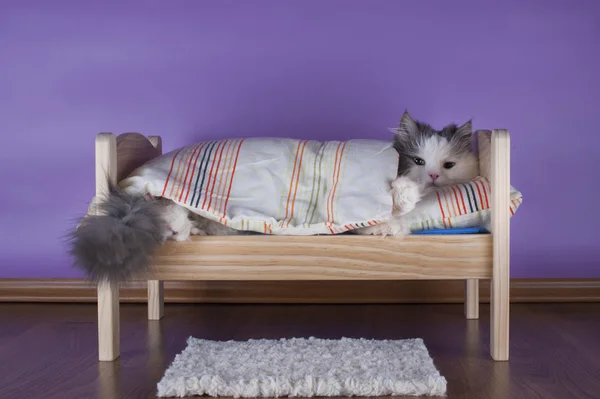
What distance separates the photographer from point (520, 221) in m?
Answer: 2.85

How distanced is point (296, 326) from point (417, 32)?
1.23 m

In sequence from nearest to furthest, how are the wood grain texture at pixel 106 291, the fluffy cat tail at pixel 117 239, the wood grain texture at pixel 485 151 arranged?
the fluffy cat tail at pixel 117 239 < the wood grain texture at pixel 106 291 < the wood grain texture at pixel 485 151

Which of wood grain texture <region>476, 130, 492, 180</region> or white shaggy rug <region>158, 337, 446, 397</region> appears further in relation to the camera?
wood grain texture <region>476, 130, 492, 180</region>

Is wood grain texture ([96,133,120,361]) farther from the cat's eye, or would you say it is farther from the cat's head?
the cat's eye

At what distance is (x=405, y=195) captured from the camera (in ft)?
6.48

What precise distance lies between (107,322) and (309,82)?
1.27 metres

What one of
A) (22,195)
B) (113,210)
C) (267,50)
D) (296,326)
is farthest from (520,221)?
(22,195)

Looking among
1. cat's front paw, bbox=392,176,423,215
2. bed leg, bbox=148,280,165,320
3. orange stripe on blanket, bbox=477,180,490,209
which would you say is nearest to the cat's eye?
orange stripe on blanket, bbox=477,180,490,209

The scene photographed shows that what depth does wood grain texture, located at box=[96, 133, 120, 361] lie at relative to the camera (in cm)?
197

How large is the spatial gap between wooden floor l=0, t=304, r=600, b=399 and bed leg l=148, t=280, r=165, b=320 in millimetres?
33

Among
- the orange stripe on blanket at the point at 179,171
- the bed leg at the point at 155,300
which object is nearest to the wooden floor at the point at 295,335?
the bed leg at the point at 155,300

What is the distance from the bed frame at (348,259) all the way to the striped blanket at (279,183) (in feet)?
0.17

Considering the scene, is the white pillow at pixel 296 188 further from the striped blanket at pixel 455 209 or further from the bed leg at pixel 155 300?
the bed leg at pixel 155 300

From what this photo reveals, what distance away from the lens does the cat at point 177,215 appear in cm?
183
